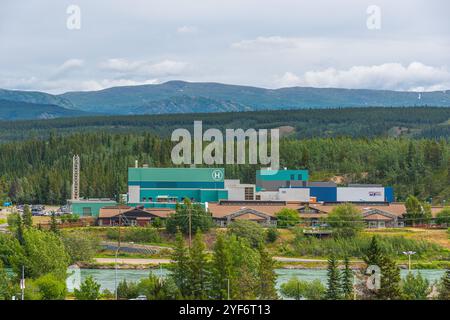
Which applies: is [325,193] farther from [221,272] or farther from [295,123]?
[295,123]

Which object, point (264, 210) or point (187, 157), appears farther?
point (187, 157)

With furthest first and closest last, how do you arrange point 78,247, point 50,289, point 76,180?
1. point 76,180
2. point 78,247
3. point 50,289

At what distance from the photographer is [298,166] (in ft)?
182

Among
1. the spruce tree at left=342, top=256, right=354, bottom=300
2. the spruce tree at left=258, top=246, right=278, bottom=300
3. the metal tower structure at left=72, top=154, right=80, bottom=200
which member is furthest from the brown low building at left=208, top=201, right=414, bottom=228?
the spruce tree at left=258, top=246, right=278, bottom=300

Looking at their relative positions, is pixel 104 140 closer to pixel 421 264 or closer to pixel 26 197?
pixel 26 197

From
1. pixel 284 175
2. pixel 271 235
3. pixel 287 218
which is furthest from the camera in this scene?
pixel 284 175

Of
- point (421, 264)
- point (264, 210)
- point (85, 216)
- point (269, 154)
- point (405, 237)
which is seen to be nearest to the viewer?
point (421, 264)

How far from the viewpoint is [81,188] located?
51219 millimetres

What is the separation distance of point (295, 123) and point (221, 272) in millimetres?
87798

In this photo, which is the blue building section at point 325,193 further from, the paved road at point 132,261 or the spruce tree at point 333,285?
the spruce tree at point 333,285

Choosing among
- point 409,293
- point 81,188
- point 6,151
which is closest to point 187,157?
point 81,188

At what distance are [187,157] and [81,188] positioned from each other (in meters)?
8.65

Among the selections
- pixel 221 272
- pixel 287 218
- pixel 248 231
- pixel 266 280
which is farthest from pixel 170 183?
pixel 221 272
